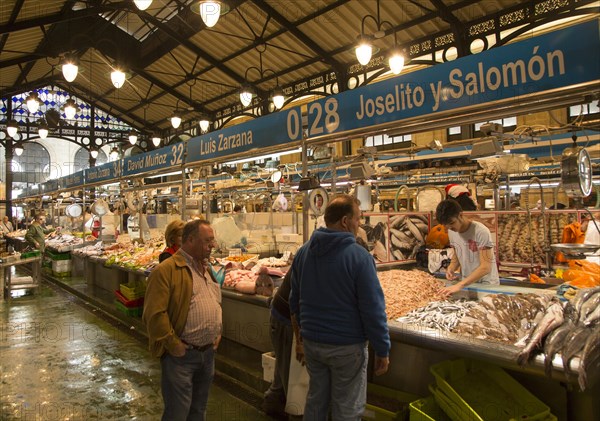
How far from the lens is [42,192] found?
17.2 m

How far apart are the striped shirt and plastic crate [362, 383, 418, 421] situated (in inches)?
48.4

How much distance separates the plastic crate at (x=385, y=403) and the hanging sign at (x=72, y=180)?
36.5 ft

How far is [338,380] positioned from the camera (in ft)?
9.29

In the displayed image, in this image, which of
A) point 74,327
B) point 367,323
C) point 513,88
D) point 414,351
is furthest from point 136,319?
point 513,88

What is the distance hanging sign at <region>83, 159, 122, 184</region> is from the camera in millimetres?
10105

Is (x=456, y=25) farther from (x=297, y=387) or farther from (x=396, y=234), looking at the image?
(x=297, y=387)

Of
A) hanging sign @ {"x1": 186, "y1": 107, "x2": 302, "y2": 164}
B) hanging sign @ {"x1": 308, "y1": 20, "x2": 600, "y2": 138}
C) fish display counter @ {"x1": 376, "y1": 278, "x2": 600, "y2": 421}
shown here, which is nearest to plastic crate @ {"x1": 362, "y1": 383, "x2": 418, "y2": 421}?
fish display counter @ {"x1": 376, "y1": 278, "x2": 600, "y2": 421}

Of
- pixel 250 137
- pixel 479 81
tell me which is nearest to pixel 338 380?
pixel 479 81

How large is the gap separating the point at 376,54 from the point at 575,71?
1081 centimetres

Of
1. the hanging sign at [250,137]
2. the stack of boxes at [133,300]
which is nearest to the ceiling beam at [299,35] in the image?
the hanging sign at [250,137]

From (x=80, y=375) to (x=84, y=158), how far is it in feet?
80.8

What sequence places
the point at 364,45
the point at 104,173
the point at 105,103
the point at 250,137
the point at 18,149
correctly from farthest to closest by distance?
the point at 105,103 → the point at 18,149 → the point at 104,173 → the point at 364,45 → the point at 250,137

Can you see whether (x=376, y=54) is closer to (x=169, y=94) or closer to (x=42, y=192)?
(x=169, y=94)

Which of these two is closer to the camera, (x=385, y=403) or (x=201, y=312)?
(x=201, y=312)
